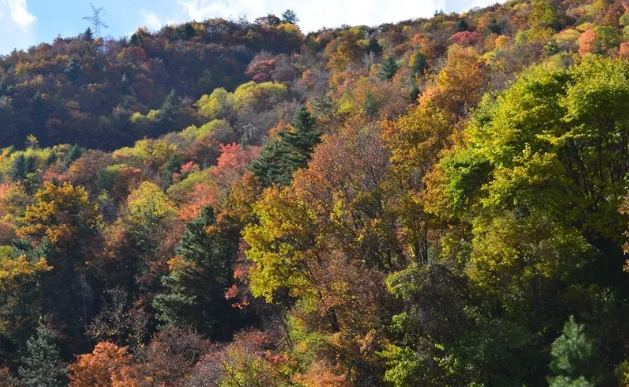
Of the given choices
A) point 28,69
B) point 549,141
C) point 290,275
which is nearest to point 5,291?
point 290,275

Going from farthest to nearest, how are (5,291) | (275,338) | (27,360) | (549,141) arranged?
(5,291) < (27,360) < (275,338) < (549,141)

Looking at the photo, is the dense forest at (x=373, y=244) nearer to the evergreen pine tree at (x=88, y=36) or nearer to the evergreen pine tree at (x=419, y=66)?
the evergreen pine tree at (x=419, y=66)

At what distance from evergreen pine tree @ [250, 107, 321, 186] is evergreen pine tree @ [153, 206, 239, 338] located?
16.9 ft

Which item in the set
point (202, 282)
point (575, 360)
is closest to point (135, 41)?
point (202, 282)

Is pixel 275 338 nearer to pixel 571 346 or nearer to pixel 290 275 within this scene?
pixel 290 275

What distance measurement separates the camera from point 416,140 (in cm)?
2536

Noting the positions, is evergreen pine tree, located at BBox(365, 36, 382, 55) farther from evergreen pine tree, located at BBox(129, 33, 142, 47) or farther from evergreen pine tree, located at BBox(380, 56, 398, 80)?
evergreen pine tree, located at BBox(129, 33, 142, 47)

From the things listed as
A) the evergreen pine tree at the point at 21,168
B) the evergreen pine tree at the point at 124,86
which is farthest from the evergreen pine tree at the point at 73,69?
the evergreen pine tree at the point at 21,168

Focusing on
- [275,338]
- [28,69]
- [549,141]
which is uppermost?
[28,69]

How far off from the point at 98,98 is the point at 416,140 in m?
86.6

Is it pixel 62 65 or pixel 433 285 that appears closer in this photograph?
pixel 433 285

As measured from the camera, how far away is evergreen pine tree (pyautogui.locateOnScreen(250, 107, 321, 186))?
3625 cm

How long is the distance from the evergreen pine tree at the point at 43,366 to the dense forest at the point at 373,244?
133mm

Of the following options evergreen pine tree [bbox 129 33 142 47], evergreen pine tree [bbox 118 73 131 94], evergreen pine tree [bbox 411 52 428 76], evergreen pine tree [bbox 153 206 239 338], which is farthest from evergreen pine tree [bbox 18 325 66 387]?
evergreen pine tree [bbox 129 33 142 47]
